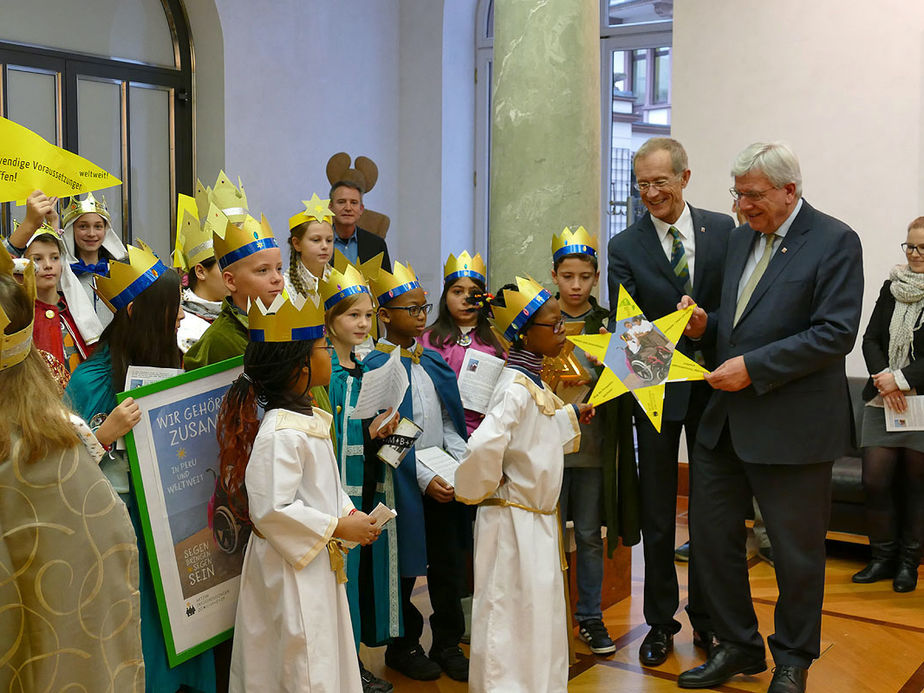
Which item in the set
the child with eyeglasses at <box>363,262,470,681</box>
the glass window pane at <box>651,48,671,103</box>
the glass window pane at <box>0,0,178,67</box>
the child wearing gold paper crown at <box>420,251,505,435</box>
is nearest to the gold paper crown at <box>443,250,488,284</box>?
the child wearing gold paper crown at <box>420,251,505,435</box>

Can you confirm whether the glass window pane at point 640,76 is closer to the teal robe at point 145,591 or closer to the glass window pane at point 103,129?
the glass window pane at point 103,129

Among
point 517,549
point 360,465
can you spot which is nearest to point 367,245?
point 360,465

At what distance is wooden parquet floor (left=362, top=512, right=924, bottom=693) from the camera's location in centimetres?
342

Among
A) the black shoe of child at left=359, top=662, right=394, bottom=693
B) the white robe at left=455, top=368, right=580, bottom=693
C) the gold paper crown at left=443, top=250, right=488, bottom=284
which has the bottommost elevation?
the black shoe of child at left=359, top=662, right=394, bottom=693

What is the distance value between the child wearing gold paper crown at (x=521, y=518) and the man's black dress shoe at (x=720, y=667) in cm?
58

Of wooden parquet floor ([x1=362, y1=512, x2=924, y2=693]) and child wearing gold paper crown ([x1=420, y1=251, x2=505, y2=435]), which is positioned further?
child wearing gold paper crown ([x1=420, y1=251, x2=505, y2=435])

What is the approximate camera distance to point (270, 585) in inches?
94.3

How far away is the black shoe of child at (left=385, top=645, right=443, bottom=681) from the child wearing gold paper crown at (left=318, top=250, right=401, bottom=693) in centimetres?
14

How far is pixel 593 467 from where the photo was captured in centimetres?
373

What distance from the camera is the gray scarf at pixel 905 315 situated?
473cm

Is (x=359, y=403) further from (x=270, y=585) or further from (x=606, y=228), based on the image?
(x=606, y=228)

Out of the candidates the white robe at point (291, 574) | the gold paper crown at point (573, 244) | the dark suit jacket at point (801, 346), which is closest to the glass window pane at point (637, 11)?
the gold paper crown at point (573, 244)

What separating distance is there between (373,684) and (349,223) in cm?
283

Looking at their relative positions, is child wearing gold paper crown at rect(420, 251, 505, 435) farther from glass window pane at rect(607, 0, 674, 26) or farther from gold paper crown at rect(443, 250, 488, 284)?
glass window pane at rect(607, 0, 674, 26)
